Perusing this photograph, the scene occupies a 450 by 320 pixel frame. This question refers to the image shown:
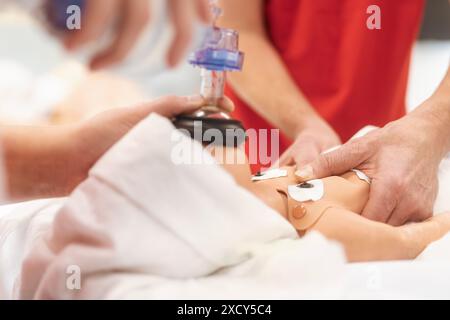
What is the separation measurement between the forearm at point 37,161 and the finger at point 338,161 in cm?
38

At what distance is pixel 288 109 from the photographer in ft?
4.15

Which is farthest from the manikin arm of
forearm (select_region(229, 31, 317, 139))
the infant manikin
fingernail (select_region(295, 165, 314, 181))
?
forearm (select_region(229, 31, 317, 139))

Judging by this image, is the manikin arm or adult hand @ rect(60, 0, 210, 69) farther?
the manikin arm

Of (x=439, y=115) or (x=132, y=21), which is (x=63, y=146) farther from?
(x=439, y=115)

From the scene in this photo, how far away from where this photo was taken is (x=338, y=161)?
849 millimetres

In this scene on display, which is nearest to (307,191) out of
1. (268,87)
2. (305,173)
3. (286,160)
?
(305,173)

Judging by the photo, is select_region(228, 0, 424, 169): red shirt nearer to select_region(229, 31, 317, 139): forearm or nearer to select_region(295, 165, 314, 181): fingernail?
select_region(229, 31, 317, 139): forearm

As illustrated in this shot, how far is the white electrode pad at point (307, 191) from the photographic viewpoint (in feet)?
2.51

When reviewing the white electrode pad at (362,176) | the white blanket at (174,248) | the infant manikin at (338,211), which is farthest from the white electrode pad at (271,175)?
the white blanket at (174,248)

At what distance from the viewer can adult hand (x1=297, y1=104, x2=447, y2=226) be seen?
81 centimetres

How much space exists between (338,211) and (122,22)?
444 mm

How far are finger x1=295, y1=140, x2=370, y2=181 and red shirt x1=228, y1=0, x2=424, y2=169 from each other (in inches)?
17.1

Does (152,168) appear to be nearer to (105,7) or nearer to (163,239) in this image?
(163,239)
